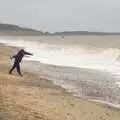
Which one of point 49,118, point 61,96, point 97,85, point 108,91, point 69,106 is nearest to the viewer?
point 49,118

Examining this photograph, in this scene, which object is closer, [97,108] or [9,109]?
[9,109]

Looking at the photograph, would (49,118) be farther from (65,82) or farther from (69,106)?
(65,82)

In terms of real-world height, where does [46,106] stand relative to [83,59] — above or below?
below

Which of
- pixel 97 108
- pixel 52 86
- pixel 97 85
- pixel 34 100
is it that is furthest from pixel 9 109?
pixel 97 85

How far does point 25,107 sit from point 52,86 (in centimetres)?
671

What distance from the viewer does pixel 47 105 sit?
1324 cm

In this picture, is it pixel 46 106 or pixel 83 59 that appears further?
pixel 83 59

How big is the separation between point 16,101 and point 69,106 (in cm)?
170

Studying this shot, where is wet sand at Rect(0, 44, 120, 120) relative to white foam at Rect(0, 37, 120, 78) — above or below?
below

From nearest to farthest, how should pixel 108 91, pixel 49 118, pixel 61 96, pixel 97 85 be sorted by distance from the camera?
pixel 49 118, pixel 61 96, pixel 108 91, pixel 97 85

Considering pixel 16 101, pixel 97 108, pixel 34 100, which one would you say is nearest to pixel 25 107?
pixel 16 101

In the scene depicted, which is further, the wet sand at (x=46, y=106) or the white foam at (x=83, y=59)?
the white foam at (x=83, y=59)

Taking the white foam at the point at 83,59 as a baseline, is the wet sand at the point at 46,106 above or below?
below

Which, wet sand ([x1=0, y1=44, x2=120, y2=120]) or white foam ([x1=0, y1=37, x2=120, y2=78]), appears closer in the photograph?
wet sand ([x1=0, y1=44, x2=120, y2=120])
